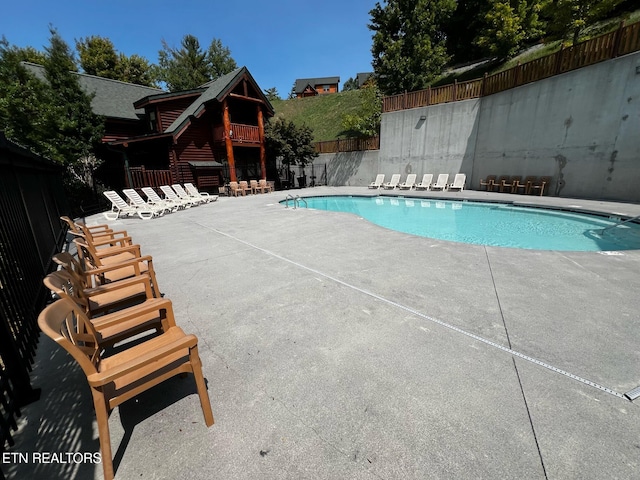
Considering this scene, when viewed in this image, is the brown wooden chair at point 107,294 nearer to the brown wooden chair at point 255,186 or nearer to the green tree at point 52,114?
the green tree at point 52,114

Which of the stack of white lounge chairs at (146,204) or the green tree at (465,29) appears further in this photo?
the green tree at (465,29)

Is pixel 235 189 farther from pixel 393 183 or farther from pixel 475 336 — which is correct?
pixel 475 336

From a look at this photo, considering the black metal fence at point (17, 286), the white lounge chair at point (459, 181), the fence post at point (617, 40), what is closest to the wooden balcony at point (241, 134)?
the white lounge chair at point (459, 181)

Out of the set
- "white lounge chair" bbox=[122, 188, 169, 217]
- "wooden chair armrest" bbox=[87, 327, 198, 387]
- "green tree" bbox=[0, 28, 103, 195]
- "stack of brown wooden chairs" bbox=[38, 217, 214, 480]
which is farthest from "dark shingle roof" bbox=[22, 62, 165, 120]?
"wooden chair armrest" bbox=[87, 327, 198, 387]

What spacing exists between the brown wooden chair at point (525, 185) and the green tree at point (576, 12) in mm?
12672

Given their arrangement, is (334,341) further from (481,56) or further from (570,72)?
(481,56)

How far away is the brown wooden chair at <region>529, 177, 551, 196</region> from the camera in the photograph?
1192cm

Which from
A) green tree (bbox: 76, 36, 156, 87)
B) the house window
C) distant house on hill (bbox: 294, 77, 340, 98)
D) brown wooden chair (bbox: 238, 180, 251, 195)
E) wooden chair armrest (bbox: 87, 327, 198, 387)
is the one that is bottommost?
wooden chair armrest (bbox: 87, 327, 198, 387)

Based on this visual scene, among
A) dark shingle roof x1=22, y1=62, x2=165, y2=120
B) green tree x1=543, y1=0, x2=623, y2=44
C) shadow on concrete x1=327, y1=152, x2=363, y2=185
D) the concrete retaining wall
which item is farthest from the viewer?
shadow on concrete x1=327, y1=152, x2=363, y2=185

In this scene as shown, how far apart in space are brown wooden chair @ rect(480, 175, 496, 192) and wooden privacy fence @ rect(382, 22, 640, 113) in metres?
4.30

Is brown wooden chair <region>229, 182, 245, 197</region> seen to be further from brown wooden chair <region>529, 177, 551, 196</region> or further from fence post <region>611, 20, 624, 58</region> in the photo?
fence post <region>611, 20, 624, 58</region>

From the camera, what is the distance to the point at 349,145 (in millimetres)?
20125

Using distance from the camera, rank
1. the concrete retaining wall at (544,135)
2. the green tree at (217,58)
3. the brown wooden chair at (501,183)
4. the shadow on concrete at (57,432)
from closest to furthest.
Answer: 1. the shadow on concrete at (57,432)
2. the concrete retaining wall at (544,135)
3. the brown wooden chair at (501,183)
4. the green tree at (217,58)

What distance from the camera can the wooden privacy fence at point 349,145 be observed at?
63.2 feet
